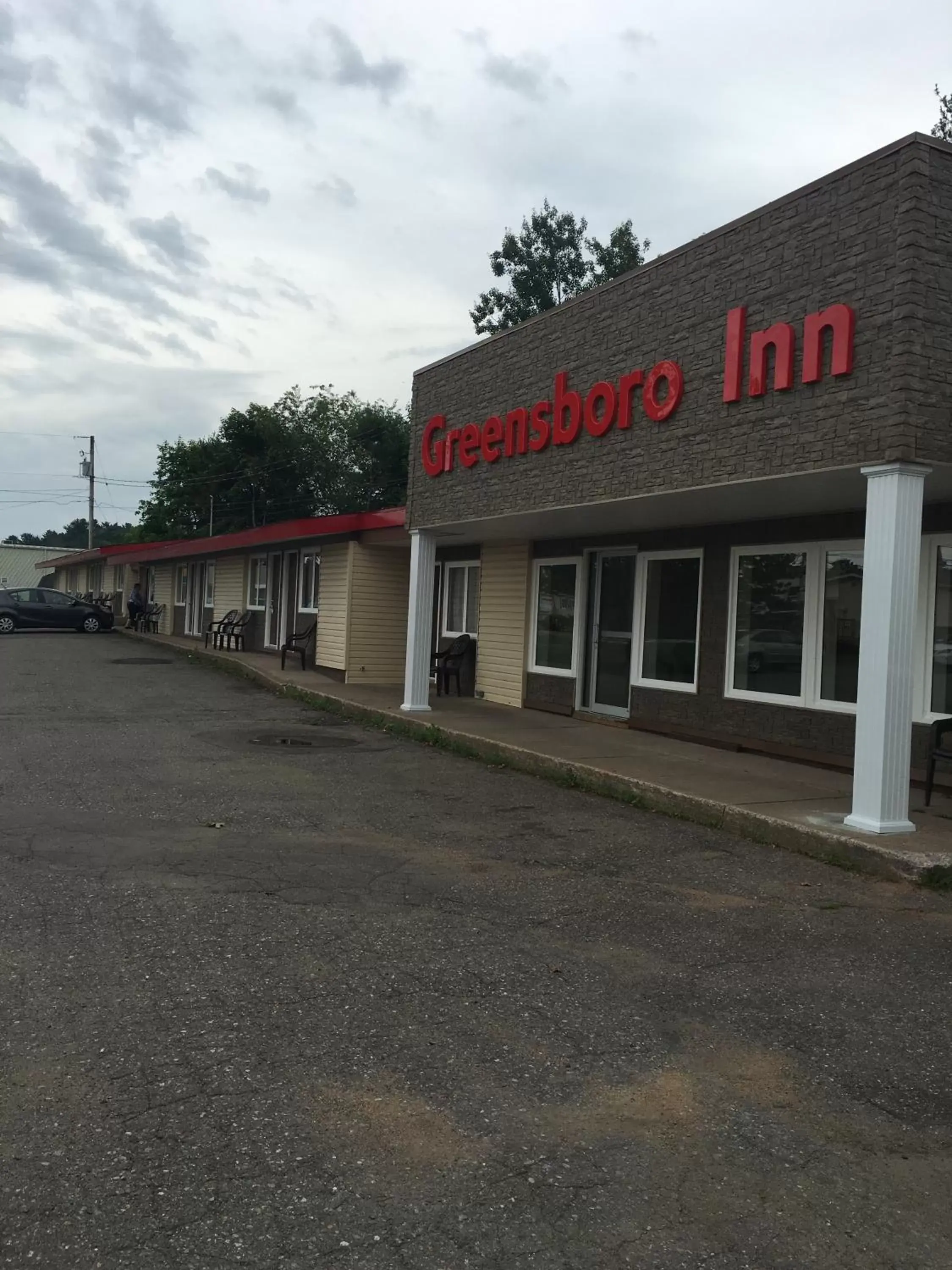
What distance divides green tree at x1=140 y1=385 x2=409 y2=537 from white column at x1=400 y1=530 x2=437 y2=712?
37910 mm

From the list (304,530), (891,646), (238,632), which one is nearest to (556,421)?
(891,646)

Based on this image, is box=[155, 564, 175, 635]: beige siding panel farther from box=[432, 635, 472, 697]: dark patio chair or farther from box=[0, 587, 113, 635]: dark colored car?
box=[432, 635, 472, 697]: dark patio chair

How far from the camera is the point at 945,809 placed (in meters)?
8.59

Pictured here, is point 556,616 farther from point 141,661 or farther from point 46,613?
point 46,613

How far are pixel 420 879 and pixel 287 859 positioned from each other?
3.06ft

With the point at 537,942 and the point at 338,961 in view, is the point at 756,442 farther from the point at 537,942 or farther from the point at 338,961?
the point at 338,961

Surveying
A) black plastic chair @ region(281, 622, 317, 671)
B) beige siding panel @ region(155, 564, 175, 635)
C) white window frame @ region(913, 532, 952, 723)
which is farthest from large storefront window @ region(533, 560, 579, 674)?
beige siding panel @ region(155, 564, 175, 635)

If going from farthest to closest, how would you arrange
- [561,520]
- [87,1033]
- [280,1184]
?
[561,520] < [87,1033] < [280,1184]

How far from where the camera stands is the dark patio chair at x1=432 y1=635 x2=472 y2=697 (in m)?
17.2

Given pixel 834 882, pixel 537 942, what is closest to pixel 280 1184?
pixel 537 942

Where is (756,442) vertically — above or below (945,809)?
above

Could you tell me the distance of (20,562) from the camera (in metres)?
79.1

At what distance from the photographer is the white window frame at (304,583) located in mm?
21047

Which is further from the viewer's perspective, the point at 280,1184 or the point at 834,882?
the point at 834,882
